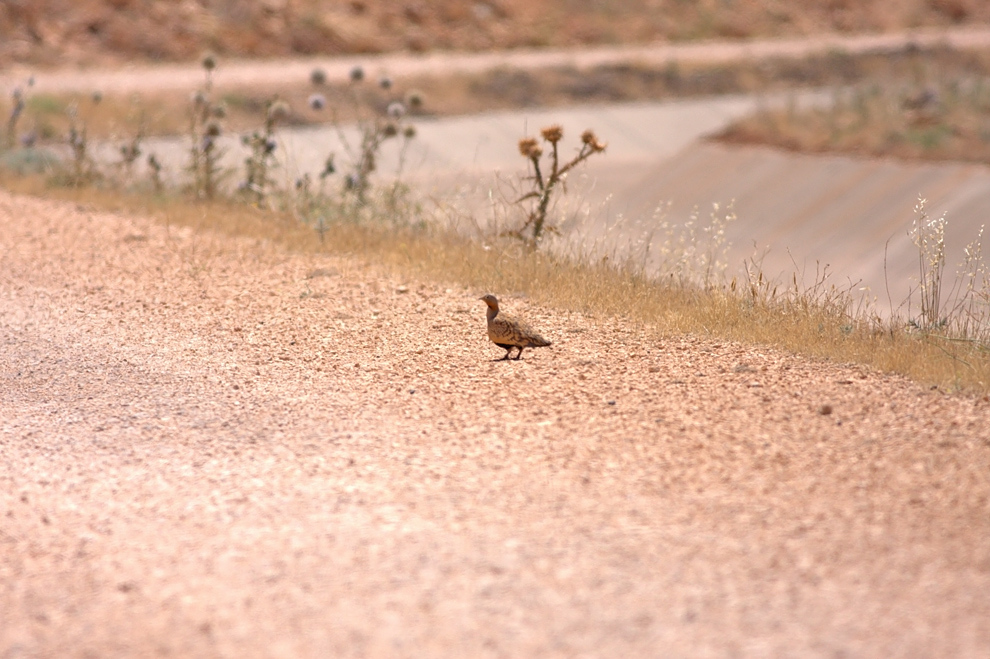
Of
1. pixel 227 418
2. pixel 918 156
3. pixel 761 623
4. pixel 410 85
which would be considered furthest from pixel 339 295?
pixel 410 85

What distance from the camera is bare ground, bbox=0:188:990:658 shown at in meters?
3.86

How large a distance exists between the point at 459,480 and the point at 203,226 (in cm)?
681

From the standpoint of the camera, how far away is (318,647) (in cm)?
374

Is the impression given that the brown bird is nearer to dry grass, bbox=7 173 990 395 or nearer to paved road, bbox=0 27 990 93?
dry grass, bbox=7 173 990 395

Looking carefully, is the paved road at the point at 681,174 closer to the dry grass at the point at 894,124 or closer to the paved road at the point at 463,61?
the paved road at the point at 463,61

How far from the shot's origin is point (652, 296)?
8219mm

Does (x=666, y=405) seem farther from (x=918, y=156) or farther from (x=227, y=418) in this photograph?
(x=918, y=156)

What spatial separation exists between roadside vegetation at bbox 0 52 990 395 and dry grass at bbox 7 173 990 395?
0.04 feet

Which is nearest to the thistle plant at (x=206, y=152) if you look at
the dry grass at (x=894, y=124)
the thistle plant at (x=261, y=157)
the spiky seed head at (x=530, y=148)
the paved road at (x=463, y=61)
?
the thistle plant at (x=261, y=157)

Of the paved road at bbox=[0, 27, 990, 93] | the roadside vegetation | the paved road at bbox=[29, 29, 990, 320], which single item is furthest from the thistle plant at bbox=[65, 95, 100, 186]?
the paved road at bbox=[0, 27, 990, 93]

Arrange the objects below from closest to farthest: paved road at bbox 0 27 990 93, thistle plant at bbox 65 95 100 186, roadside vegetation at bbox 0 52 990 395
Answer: roadside vegetation at bbox 0 52 990 395, thistle plant at bbox 65 95 100 186, paved road at bbox 0 27 990 93

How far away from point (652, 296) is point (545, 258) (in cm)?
117

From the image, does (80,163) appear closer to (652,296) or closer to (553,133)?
(553,133)

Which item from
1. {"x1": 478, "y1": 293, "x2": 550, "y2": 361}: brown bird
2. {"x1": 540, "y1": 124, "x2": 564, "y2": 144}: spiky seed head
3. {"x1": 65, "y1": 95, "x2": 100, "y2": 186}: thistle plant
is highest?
{"x1": 540, "y1": 124, "x2": 564, "y2": 144}: spiky seed head
